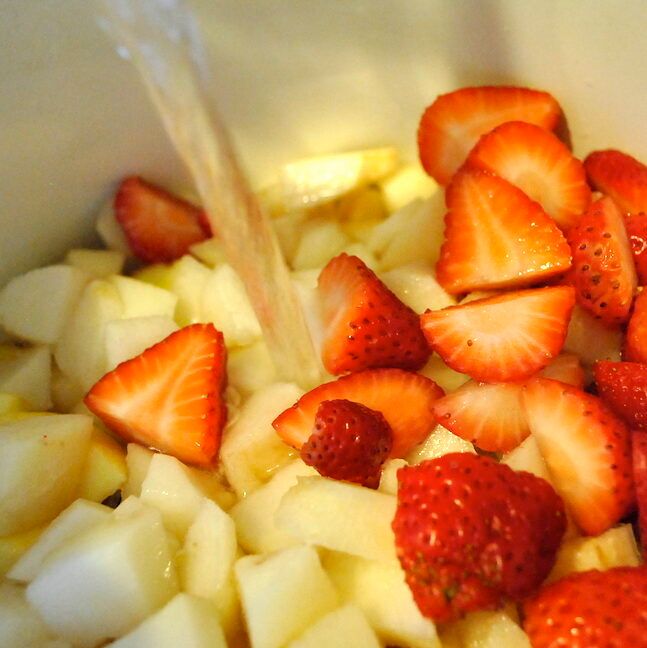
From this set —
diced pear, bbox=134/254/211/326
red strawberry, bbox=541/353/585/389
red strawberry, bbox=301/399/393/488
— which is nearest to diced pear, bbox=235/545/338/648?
red strawberry, bbox=301/399/393/488

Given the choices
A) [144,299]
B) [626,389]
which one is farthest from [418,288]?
[144,299]

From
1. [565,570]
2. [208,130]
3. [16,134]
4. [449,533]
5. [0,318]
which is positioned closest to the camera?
[449,533]

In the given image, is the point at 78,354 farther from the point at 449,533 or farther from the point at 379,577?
the point at 449,533

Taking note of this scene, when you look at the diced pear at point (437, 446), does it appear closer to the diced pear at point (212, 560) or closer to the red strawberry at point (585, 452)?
the red strawberry at point (585, 452)

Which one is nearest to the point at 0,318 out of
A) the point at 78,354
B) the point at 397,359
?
the point at 78,354

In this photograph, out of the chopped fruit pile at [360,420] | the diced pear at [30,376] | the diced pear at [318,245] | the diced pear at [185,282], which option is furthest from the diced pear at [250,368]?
the diced pear at [30,376]
